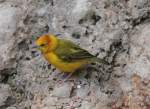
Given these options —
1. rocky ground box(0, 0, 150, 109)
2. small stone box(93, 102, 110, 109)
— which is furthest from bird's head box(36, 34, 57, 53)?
small stone box(93, 102, 110, 109)

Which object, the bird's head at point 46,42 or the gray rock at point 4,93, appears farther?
the bird's head at point 46,42

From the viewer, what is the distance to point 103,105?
4.84 metres

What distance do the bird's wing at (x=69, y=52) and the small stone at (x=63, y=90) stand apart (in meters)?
0.36

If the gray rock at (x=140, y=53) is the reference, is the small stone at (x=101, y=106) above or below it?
below

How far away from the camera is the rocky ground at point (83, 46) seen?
497 centimetres

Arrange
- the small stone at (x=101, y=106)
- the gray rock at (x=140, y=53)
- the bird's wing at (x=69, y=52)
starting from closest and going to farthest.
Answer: the small stone at (x=101, y=106), the gray rock at (x=140, y=53), the bird's wing at (x=69, y=52)

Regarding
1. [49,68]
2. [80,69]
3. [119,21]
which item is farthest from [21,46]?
[119,21]

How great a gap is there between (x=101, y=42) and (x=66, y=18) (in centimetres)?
57

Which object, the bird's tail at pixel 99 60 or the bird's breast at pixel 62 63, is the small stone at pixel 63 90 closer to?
the bird's breast at pixel 62 63

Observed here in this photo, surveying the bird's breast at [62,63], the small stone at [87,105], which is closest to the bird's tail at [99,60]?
the bird's breast at [62,63]

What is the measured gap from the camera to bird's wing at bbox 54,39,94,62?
5.24m

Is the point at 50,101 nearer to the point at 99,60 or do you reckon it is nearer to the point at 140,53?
the point at 99,60

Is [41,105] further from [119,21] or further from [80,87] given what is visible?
[119,21]

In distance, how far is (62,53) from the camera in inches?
213
